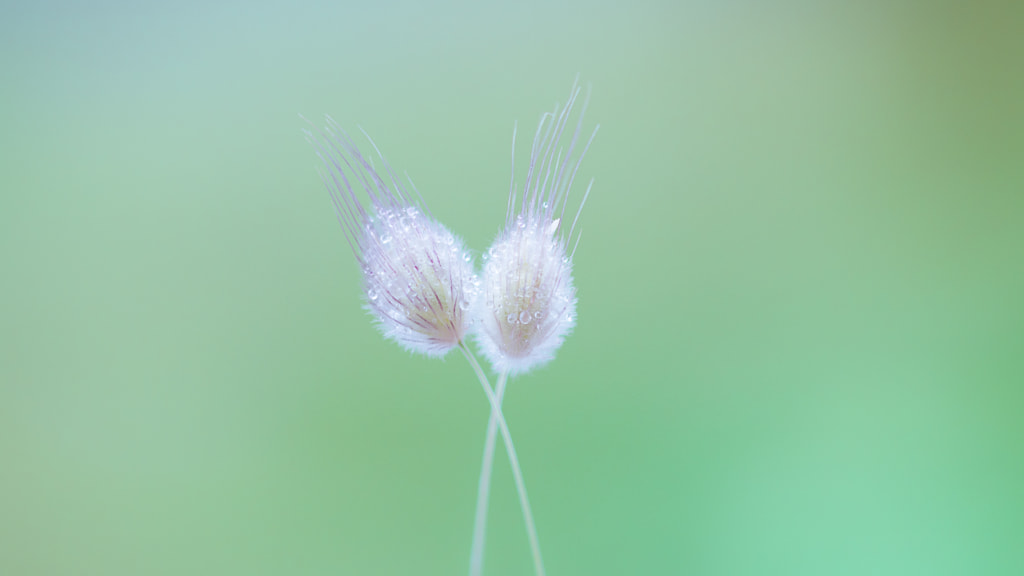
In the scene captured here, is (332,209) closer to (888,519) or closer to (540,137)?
(540,137)

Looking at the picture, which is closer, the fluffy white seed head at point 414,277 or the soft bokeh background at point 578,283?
the fluffy white seed head at point 414,277

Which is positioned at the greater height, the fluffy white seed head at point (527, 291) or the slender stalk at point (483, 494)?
the fluffy white seed head at point (527, 291)

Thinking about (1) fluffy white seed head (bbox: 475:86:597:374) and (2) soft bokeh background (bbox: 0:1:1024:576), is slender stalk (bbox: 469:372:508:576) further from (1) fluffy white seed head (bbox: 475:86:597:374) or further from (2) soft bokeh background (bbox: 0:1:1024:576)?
(1) fluffy white seed head (bbox: 475:86:597:374)

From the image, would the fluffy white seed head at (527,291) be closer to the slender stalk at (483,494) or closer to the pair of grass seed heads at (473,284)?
the pair of grass seed heads at (473,284)

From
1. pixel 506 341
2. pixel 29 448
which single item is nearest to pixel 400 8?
pixel 506 341

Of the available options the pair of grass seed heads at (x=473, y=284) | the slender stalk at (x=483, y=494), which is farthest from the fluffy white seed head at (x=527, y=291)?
the slender stalk at (x=483, y=494)

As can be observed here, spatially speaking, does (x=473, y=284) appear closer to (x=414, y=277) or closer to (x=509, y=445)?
(x=414, y=277)

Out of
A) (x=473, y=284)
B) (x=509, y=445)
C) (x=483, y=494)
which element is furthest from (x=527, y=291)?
(x=483, y=494)
